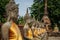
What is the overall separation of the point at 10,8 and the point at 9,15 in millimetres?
149

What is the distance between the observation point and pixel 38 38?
16.6 meters

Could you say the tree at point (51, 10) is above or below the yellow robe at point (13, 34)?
above

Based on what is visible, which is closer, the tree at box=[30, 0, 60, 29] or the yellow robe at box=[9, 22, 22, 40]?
the yellow robe at box=[9, 22, 22, 40]

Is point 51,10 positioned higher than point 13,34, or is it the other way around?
point 51,10

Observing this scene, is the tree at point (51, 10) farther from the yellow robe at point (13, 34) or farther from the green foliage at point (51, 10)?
the yellow robe at point (13, 34)

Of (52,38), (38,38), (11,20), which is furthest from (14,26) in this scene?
(52,38)

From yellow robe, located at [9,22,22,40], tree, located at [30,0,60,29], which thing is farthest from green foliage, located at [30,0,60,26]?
yellow robe, located at [9,22,22,40]

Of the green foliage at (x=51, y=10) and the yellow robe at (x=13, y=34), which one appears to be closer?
the yellow robe at (x=13, y=34)

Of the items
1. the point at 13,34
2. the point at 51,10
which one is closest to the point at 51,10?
the point at 51,10

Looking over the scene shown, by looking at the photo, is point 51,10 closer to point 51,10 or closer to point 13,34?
point 51,10

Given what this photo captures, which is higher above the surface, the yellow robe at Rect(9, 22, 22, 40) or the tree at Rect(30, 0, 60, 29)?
the tree at Rect(30, 0, 60, 29)

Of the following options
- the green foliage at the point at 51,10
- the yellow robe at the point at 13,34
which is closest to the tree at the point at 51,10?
the green foliage at the point at 51,10

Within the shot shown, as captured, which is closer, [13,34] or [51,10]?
[13,34]

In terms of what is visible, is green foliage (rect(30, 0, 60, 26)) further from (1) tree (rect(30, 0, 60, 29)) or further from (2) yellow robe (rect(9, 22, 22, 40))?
(2) yellow robe (rect(9, 22, 22, 40))
